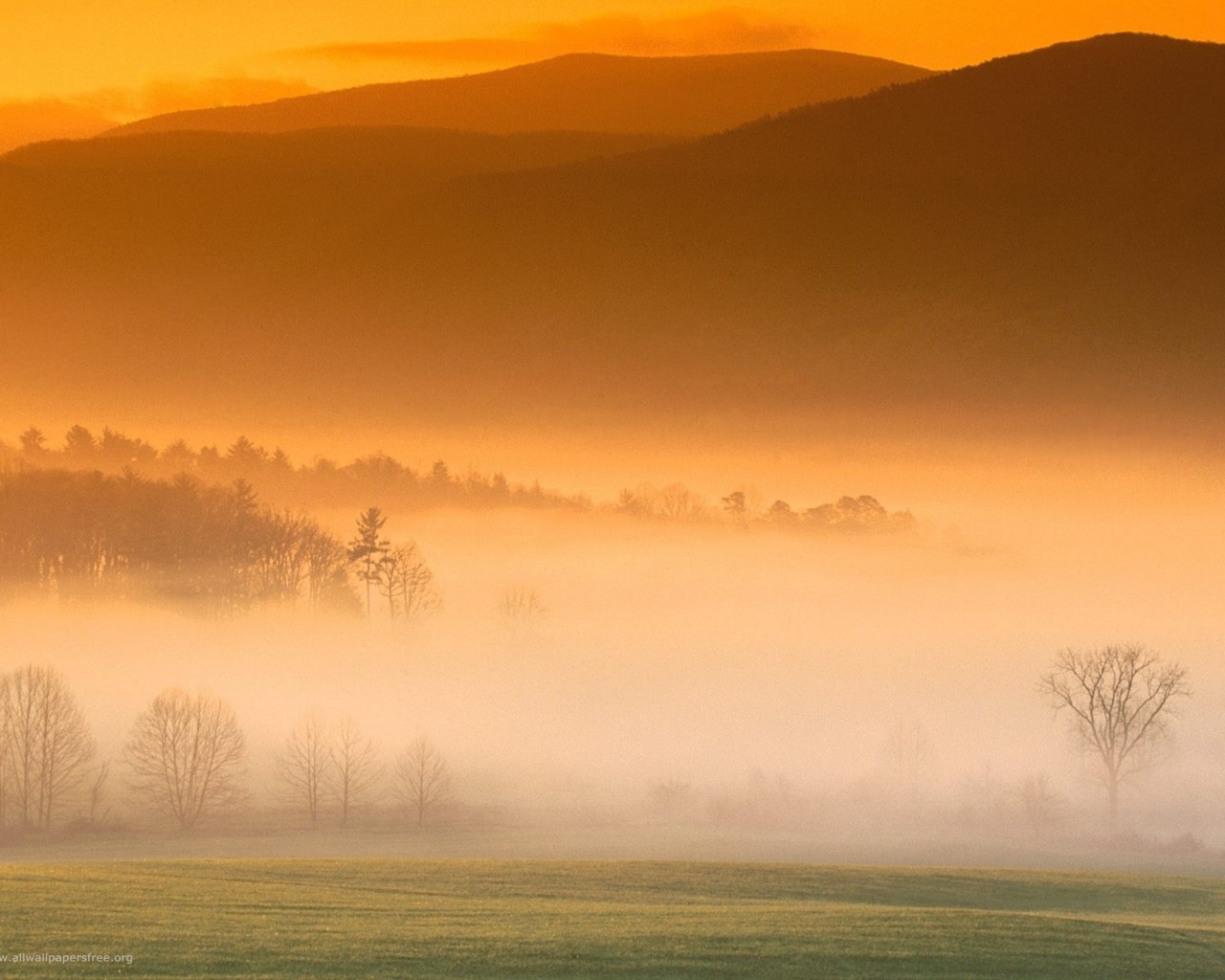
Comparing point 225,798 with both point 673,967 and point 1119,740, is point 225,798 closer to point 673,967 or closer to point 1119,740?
point 1119,740

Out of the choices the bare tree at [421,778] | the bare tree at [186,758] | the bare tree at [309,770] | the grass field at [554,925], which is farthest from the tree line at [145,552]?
the grass field at [554,925]

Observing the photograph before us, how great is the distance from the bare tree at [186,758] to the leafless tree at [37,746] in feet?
8.65

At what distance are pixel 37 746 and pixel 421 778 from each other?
17118 millimetres

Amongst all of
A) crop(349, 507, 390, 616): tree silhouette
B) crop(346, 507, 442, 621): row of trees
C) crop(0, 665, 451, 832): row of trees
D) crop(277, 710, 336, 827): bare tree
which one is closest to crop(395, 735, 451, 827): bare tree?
crop(0, 665, 451, 832): row of trees

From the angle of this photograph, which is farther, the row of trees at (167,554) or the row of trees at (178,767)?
the row of trees at (167,554)

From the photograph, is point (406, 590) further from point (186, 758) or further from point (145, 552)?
point (186, 758)

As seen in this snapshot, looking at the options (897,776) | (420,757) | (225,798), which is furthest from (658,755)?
(225,798)

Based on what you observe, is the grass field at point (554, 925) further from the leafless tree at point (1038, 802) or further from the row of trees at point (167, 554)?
the row of trees at point (167, 554)

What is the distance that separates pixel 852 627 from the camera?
598ft

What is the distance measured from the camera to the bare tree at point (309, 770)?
85.4m

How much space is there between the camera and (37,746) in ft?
283

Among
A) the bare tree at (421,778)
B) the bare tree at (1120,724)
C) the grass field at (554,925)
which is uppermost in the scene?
the bare tree at (1120,724)

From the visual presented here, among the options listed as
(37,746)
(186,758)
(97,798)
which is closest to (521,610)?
(186,758)

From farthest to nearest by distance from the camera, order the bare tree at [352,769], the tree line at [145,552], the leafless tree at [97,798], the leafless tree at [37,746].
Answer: the tree line at [145,552], the bare tree at [352,769], the leafless tree at [37,746], the leafless tree at [97,798]
